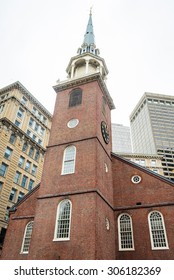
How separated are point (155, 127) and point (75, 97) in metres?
102

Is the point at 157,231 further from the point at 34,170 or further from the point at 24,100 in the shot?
the point at 24,100

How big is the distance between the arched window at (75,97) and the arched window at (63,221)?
9.76m

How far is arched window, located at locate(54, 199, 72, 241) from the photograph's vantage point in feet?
46.6

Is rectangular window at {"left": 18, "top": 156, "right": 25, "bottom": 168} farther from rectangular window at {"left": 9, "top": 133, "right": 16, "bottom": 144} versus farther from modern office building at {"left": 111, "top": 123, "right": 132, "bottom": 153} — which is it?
modern office building at {"left": 111, "top": 123, "right": 132, "bottom": 153}

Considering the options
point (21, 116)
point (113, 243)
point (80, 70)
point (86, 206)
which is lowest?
point (113, 243)

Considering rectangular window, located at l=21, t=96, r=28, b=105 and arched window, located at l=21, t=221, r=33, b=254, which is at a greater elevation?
rectangular window, located at l=21, t=96, r=28, b=105

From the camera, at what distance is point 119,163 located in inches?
815

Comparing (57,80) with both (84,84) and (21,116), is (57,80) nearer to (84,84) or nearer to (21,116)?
(84,84)

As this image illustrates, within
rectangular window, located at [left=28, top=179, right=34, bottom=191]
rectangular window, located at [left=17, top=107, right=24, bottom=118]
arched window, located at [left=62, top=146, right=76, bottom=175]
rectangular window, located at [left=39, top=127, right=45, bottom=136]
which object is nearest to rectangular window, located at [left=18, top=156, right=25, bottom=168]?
rectangular window, located at [left=28, top=179, right=34, bottom=191]

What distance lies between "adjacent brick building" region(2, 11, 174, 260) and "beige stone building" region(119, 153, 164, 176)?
5427cm

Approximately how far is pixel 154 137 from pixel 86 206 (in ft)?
342

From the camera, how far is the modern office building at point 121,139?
14471 cm

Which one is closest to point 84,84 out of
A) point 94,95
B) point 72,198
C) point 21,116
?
point 94,95

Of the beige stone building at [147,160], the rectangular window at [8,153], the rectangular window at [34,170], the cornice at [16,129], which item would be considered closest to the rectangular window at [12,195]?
the rectangular window at [8,153]
